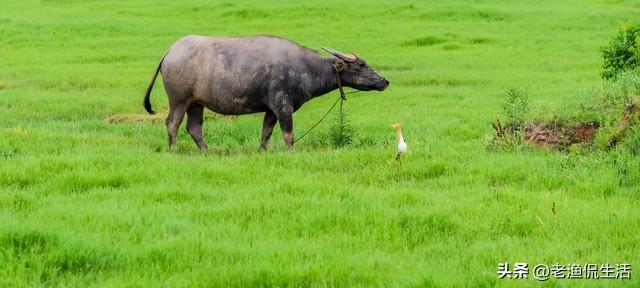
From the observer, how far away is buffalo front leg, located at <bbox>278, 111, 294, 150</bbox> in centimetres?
1107

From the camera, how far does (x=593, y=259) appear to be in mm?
5863

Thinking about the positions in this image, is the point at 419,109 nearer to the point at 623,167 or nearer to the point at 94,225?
the point at 623,167

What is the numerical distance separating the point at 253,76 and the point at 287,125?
0.85 m

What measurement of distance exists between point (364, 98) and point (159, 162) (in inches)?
362

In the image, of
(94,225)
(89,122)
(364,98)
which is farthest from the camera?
(364,98)

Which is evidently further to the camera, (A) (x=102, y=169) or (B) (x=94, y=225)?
(A) (x=102, y=169)

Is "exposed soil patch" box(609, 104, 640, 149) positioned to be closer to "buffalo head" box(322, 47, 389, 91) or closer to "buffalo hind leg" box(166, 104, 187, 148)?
"buffalo head" box(322, 47, 389, 91)

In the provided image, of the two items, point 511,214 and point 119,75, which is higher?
point 511,214

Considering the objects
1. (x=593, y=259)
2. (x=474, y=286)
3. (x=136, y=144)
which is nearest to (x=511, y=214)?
(x=593, y=259)

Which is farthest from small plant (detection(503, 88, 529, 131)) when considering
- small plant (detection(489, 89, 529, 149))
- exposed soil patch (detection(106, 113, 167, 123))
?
exposed soil patch (detection(106, 113, 167, 123))

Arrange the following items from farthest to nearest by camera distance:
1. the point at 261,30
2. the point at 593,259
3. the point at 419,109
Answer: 1. the point at 261,30
2. the point at 419,109
3. the point at 593,259

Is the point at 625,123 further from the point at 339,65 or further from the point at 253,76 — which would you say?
the point at 253,76

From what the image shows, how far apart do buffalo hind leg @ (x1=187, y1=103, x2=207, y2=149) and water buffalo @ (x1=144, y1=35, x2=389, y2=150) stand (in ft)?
0.07

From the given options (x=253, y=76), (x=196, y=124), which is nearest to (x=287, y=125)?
(x=253, y=76)
